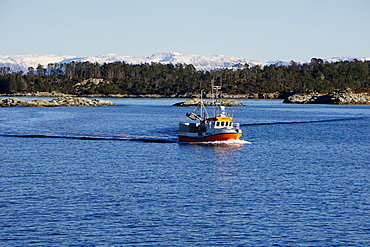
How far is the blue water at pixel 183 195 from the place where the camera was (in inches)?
1350

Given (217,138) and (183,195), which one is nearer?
(183,195)

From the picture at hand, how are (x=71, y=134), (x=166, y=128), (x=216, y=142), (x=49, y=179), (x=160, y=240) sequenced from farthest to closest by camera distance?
(x=166, y=128)
(x=71, y=134)
(x=216, y=142)
(x=49, y=179)
(x=160, y=240)

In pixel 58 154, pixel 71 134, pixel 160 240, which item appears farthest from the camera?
pixel 71 134

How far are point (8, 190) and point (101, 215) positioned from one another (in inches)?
481

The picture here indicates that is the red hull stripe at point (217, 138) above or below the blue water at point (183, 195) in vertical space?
above

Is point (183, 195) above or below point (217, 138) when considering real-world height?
below

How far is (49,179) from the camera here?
2046 inches

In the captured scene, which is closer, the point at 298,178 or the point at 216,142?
the point at 298,178

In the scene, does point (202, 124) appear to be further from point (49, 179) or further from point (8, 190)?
point (8, 190)

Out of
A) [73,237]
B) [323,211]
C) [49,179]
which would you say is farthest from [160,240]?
[49,179]

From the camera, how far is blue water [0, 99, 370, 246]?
34281mm

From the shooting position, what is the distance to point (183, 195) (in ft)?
149

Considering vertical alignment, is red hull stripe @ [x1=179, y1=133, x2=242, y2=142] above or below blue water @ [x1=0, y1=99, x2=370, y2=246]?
above

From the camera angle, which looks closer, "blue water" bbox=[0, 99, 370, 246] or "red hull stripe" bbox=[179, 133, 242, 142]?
"blue water" bbox=[0, 99, 370, 246]
